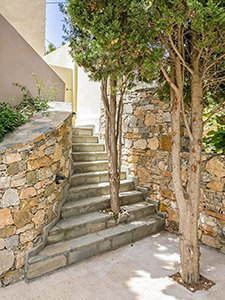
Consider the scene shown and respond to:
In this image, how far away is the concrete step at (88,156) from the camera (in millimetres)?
4359

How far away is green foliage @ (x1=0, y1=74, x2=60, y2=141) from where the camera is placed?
9.08ft

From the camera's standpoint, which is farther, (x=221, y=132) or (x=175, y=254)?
(x=221, y=132)

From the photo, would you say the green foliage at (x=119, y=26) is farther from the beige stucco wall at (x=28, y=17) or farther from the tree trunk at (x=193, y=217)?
the beige stucco wall at (x=28, y=17)

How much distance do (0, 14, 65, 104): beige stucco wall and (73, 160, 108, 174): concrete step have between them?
1.71 meters

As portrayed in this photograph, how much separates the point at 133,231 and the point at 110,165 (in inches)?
43.1

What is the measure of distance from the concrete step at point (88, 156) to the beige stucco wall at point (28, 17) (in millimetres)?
3365

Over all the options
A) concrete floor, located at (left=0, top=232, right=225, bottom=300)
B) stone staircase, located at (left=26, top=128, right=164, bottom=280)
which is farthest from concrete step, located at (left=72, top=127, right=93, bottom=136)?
concrete floor, located at (left=0, top=232, right=225, bottom=300)

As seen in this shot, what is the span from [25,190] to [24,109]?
1.65 metres

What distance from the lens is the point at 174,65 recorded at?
250cm

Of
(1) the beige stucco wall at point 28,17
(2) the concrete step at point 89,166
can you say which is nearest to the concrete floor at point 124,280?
(2) the concrete step at point 89,166

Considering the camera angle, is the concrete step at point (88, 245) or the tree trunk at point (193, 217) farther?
the concrete step at point (88, 245)

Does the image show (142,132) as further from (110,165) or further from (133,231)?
(133,231)

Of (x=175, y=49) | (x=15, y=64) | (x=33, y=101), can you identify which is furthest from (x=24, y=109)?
(x=175, y=49)

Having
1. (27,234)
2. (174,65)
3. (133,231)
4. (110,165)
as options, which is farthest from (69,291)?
(174,65)
